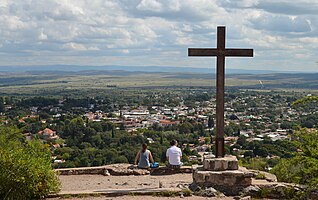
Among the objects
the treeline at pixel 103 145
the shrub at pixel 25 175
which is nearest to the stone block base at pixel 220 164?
the shrub at pixel 25 175

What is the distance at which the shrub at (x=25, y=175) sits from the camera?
22.5 feet

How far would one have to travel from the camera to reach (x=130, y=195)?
7.37 m

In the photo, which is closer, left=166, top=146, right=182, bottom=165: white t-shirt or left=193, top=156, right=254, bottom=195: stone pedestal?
left=193, top=156, right=254, bottom=195: stone pedestal

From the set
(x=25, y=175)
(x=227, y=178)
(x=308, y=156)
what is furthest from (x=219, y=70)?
(x=25, y=175)

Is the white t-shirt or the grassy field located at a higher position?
the white t-shirt

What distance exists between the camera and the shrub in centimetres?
686

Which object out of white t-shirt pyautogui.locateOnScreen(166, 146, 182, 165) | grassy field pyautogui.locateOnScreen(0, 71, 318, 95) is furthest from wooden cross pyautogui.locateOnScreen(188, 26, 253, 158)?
grassy field pyautogui.locateOnScreen(0, 71, 318, 95)

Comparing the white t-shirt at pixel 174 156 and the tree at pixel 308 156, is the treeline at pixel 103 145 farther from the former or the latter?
the tree at pixel 308 156

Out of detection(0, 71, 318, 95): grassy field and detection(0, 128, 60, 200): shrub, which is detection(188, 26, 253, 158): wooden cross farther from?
detection(0, 71, 318, 95): grassy field

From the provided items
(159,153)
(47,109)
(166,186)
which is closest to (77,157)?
(159,153)

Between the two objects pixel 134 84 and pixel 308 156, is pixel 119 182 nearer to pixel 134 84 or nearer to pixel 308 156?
pixel 308 156

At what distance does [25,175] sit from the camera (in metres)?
6.89

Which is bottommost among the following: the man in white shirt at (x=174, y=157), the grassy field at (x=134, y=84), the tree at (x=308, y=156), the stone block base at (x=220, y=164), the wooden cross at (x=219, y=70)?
the grassy field at (x=134, y=84)

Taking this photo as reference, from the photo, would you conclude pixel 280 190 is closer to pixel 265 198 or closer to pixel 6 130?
pixel 265 198
